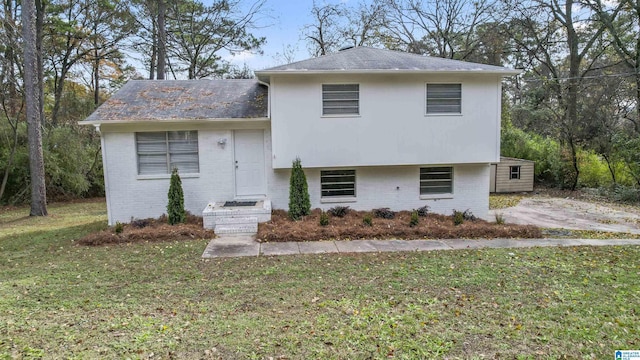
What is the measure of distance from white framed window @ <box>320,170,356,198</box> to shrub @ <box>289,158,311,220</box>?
0.96 meters

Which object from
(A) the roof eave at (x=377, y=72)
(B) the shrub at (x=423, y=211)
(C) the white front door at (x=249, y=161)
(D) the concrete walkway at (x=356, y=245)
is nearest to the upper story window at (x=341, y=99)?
(A) the roof eave at (x=377, y=72)

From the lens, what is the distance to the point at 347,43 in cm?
2280

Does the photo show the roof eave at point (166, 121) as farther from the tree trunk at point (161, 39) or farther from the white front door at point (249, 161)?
the tree trunk at point (161, 39)

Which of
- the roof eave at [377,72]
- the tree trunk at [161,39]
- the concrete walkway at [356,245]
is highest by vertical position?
the tree trunk at [161,39]

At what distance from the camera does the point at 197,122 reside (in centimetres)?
941

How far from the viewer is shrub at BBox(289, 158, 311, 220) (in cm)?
923

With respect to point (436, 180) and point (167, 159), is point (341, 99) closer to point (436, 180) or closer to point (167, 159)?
point (436, 180)

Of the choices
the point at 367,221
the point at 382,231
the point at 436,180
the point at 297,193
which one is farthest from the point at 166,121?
the point at 436,180

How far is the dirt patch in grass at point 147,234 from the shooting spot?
25.7 feet

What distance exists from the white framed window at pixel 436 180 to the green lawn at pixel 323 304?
3.59 m

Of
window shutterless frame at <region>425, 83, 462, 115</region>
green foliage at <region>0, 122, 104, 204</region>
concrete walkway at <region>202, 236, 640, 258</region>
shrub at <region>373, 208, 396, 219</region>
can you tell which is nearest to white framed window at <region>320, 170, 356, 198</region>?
shrub at <region>373, 208, 396, 219</region>

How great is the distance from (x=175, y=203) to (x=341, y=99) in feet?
16.3

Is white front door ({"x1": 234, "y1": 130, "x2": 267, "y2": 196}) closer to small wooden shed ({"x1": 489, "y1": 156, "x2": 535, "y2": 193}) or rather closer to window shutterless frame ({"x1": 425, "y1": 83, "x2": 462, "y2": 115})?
window shutterless frame ({"x1": 425, "y1": 83, "x2": 462, "y2": 115})

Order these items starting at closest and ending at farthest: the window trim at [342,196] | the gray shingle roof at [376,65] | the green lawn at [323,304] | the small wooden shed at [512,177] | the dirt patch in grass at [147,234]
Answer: the green lawn at [323,304] → the dirt patch in grass at [147,234] → the gray shingle roof at [376,65] → the window trim at [342,196] → the small wooden shed at [512,177]
